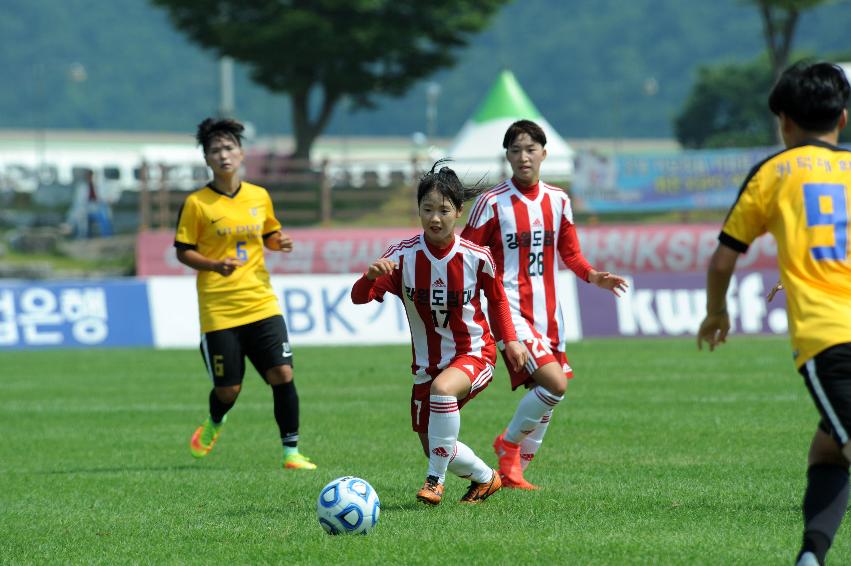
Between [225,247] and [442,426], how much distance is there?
9.68 ft

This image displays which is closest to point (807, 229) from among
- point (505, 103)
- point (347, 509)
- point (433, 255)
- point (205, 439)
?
point (433, 255)

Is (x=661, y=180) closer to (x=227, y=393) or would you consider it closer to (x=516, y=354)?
(x=227, y=393)

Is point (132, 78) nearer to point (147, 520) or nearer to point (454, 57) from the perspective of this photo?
point (454, 57)

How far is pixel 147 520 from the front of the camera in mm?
7059

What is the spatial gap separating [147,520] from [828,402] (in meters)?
3.86

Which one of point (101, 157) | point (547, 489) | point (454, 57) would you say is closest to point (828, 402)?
point (547, 489)

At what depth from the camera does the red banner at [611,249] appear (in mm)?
Answer: 23062

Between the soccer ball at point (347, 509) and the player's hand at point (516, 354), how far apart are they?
1075 mm

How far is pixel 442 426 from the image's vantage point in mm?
6934

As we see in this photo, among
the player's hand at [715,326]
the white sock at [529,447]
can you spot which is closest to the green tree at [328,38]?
the white sock at [529,447]

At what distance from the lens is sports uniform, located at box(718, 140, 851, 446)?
476cm

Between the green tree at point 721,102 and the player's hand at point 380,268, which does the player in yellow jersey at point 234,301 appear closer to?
the player's hand at point 380,268

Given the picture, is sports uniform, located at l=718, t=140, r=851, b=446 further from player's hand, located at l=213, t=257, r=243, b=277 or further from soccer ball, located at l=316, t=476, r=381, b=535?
player's hand, located at l=213, t=257, r=243, b=277

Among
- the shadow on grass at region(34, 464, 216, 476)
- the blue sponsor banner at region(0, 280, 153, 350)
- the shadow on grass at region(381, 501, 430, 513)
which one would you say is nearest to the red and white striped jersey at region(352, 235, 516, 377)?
the shadow on grass at region(381, 501, 430, 513)
